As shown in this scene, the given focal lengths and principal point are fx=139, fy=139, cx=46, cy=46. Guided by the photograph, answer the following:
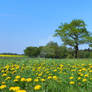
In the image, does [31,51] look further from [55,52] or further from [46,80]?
[46,80]

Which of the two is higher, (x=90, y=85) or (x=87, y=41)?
(x=87, y=41)

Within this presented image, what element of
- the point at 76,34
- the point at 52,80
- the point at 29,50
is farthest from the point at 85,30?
the point at 52,80

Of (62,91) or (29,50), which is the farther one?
(29,50)

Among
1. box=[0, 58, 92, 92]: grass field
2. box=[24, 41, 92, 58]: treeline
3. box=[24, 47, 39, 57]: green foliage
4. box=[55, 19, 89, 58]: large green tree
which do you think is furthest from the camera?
box=[24, 47, 39, 57]: green foliage

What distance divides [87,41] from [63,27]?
629 centimetres

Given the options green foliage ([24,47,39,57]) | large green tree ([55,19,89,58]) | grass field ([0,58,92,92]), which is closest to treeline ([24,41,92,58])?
green foliage ([24,47,39,57])

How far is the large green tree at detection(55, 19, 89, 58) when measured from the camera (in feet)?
101

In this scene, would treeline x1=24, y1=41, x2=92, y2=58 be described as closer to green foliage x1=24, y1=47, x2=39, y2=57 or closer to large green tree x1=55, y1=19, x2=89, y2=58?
green foliage x1=24, y1=47, x2=39, y2=57

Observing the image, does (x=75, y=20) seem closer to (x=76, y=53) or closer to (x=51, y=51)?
(x=76, y=53)

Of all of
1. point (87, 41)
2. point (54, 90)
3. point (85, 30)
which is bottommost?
point (54, 90)

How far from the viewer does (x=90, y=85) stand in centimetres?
368

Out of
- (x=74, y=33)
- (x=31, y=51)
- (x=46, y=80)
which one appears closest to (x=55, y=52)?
(x=31, y=51)

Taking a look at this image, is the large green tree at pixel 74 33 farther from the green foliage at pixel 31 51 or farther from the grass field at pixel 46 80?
the grass field at pixel 46 80

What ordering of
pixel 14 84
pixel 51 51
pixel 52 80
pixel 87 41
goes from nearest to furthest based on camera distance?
1. pixel 14 84
2. pixel 52 80
3. pixel 87 41
4. pixel 51 51
